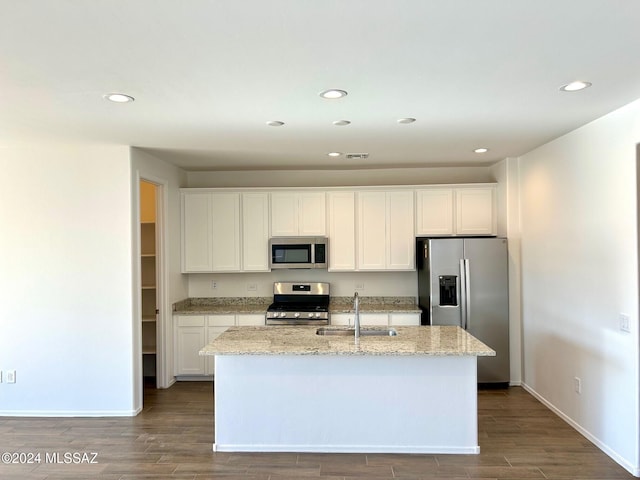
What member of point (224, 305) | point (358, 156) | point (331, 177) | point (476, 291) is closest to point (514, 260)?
point (476, 291)

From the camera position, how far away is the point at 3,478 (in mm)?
3090

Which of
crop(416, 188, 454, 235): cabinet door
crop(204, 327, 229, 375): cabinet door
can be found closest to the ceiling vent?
crop(416, 188, 454, 235): cabinet door

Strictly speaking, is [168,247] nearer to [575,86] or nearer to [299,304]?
[299,304]

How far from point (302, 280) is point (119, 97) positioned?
3.49 meters

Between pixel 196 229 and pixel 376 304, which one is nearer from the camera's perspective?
pixel 196 229

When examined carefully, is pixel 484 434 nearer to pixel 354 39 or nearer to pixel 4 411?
pixel 354 39

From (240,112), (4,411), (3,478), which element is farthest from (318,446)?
(4,411)

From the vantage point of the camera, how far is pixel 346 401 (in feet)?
11.1

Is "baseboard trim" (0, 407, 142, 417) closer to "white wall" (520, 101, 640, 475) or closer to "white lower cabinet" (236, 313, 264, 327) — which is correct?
"white lower cabinet" (236, 313, 264, 327)

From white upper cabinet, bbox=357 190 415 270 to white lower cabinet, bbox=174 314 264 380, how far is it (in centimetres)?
155

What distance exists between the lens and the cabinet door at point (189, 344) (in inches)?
205

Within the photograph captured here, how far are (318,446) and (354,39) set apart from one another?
286cm

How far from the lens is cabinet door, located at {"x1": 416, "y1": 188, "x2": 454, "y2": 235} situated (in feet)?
17.6

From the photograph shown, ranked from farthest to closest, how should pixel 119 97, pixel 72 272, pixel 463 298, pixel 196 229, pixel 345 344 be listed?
pixel 196 229
pixel 463 298
pixel 72 272
pixel 345 344
pixel 119 97
